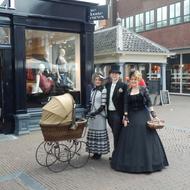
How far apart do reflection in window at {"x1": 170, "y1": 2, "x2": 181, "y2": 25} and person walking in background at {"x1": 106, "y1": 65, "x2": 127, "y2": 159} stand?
21290 millimetres

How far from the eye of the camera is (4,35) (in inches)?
407

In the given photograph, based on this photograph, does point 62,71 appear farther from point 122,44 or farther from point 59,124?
point 122,44

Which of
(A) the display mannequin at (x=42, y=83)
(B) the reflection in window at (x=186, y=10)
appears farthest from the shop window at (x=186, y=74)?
(A) the display mannequin at (x=42, y=83)

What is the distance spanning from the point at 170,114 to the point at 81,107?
13.8 feet

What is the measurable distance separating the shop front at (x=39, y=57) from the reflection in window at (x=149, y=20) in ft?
63.0

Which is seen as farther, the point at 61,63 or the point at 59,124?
the point at 61,63

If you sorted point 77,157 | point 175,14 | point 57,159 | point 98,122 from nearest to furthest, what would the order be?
point 57,159 < point 98,122 < point 77,157 < point 175,14

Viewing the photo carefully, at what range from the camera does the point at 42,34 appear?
453 inches

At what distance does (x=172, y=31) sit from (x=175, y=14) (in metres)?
1.25

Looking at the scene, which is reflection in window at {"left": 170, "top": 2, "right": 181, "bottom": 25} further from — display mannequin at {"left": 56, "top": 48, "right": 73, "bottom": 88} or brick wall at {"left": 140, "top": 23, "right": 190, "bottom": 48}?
display mannequin at {"left": 56, "top": 48, "right": 73, "bottom": 88}

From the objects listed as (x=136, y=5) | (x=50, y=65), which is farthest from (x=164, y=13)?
(x=50, y=65)

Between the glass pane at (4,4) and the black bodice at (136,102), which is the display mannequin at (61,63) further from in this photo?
the black bodice at (136,102)

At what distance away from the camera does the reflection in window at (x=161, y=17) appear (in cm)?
2872

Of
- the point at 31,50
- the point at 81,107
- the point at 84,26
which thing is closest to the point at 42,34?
the point at 31,50
